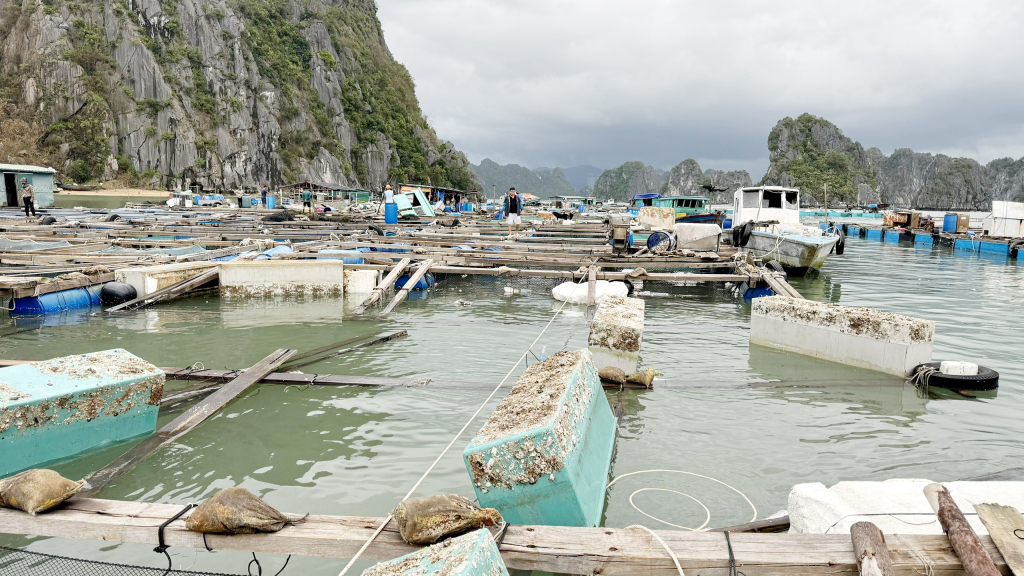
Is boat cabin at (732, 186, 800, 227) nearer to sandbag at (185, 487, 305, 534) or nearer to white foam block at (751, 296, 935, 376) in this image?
white foam block at (751, 296, 935, 376)

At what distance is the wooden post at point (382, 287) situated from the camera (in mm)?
11382

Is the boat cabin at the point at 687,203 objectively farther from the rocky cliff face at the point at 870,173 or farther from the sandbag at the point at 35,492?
the rocky cliff face at the point at 870,173

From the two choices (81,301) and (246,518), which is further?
(81,301)

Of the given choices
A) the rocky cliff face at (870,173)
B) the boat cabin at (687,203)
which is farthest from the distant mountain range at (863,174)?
the boat cabin at (687,203)

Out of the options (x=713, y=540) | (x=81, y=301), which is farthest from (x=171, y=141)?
(x=713, y=540)

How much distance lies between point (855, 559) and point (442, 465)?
3191mm

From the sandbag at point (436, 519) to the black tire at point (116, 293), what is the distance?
11008mm

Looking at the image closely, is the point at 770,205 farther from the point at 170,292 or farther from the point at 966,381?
the point at 170,292

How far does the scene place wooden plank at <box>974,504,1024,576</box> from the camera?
2.50 meters

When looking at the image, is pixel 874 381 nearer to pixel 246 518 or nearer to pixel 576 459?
pixel 576 459

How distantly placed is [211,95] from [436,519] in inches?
4032

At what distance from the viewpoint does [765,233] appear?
20.5 metres

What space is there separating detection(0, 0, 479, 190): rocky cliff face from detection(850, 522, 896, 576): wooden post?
91282 mm

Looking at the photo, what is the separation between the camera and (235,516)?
277 centimetres
